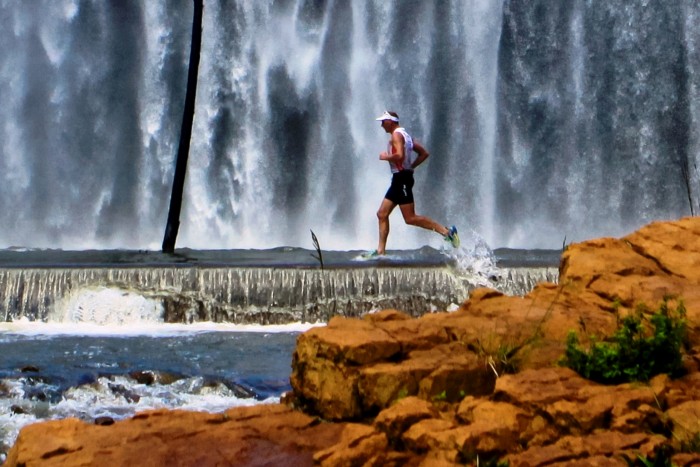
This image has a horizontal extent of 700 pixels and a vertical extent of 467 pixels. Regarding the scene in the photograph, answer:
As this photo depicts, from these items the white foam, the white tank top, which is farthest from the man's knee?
the white foam

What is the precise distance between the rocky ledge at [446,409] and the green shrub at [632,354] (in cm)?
9

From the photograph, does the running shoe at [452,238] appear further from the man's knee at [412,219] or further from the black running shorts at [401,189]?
the black running shorts at [401,189]

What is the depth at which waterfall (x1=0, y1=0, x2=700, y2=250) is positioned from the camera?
23.8 metres

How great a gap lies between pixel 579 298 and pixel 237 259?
8901 millimetres

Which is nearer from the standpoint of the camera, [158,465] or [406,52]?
[158,465]

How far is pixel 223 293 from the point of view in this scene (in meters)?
11.1

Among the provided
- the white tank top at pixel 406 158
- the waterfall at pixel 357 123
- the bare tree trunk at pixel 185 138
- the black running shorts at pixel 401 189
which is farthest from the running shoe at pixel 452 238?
the waterfall at pixel 357 123

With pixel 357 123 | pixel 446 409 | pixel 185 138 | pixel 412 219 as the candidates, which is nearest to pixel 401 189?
pixel 412 219

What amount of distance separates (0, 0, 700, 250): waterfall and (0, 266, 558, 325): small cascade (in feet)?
38.5

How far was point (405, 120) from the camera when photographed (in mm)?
24609

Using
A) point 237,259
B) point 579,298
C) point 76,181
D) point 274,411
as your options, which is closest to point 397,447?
point 274,411

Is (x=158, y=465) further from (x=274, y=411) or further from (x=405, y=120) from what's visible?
(x=405, y=120)

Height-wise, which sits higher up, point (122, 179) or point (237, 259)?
point (122, 179)

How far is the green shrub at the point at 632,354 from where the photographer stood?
4.88m
